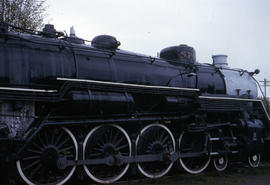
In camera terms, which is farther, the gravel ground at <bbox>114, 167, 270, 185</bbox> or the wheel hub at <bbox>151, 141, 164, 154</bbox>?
the wheel hub at <bbox>151, 141, 164, 154</bbox>

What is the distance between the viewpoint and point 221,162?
7.85 metres

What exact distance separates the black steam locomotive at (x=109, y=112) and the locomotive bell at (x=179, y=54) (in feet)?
0.09

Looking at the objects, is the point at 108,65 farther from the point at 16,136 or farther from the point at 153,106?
the point at 16,136

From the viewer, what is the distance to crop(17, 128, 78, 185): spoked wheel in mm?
5254

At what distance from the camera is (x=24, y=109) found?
5277 mm

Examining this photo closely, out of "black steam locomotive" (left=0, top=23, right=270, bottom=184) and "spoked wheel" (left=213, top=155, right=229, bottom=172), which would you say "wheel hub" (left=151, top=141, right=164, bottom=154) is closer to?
"black steam locomotive" (left=0, top=23, right=270, bottom=184)

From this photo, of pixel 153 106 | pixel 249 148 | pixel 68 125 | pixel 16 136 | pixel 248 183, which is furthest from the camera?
pixel 249 148

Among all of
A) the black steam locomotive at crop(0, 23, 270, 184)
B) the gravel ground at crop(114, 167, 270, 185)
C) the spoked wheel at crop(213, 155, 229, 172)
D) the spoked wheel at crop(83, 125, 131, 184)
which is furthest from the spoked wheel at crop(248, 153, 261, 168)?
the spoked wheel at crop(83, 125, 131, 184)

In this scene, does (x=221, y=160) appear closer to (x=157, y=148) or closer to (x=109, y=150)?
(x=157, y=148)

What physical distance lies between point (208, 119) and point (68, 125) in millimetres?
4053

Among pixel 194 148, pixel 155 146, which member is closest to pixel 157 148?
pixel 155 146

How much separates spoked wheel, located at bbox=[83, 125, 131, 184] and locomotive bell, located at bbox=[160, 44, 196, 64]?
297cm

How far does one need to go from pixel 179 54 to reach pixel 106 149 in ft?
11.8

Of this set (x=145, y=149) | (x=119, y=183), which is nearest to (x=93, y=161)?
(x=119, y=183)
